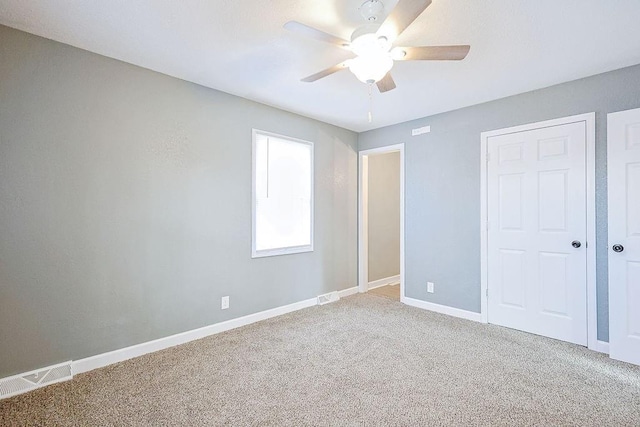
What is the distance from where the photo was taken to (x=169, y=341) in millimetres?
2955

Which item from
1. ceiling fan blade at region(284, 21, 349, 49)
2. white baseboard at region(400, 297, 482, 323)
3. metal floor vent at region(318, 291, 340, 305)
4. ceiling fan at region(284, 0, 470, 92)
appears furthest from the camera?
metal floor vent at region(318, 291, 340, 305)

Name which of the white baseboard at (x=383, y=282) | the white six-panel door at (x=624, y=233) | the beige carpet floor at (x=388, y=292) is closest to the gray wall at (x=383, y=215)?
the white baseboard at (x=383, y=282)

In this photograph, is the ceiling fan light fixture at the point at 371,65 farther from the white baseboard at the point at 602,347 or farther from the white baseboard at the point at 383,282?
the white baseboard at the point at 383,282

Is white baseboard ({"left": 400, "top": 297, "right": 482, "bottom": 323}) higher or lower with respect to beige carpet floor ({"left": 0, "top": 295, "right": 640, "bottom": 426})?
higher

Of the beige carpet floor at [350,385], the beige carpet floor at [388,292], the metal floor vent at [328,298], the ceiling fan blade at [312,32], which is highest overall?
the ceiling fan blade at [312,32]

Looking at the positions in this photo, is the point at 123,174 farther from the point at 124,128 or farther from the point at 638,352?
the point at 638,352

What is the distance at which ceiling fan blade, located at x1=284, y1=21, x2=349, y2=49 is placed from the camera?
164 centimetres

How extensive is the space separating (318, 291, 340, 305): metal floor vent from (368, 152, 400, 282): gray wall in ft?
3.03

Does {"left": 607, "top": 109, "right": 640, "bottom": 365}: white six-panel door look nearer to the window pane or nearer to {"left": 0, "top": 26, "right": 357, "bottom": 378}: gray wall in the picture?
the window pane

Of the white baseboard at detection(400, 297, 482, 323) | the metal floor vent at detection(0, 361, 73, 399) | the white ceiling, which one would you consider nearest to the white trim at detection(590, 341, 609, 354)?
the white baseboard at detection(400, 297, 482, 323)

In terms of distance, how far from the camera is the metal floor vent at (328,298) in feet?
14.2

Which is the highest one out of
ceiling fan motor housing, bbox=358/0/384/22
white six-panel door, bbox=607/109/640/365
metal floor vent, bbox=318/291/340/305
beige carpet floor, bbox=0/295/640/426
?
ceiling fan motor housing, bbox=358/0/384/22

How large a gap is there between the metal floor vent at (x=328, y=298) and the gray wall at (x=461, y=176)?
3.27 feet

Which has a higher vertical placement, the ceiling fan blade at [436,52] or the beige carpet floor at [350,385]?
the ceiling fan blade at [436,52]
